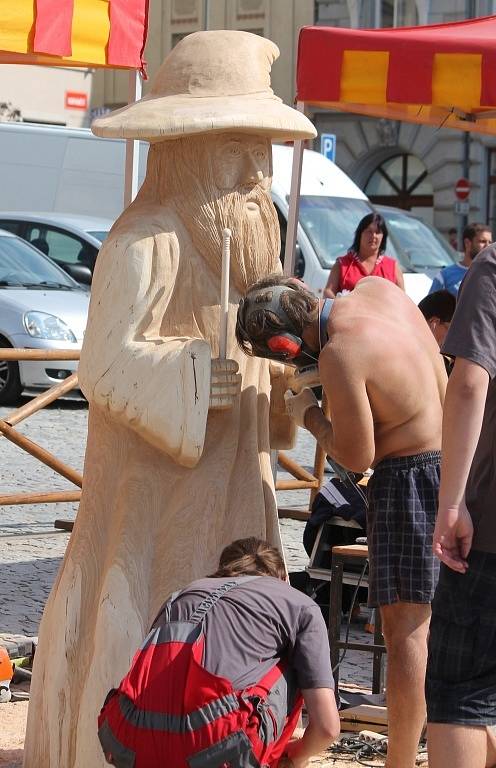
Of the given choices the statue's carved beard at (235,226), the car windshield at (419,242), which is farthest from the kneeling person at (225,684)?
the car windshield at (419,242)

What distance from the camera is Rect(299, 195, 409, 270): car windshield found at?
47.0ft

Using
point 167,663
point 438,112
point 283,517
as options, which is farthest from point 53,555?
point 167,663

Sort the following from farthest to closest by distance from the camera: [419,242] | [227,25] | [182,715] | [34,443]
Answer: [227,25] → [419,242] → [34,443] → [182,715]

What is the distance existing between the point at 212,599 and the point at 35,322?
930 centimetres

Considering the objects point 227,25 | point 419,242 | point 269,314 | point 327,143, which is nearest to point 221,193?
point 269,314

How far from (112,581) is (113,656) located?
0.20m

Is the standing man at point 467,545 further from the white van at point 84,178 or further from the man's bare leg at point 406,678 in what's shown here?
the white van at point 84,178

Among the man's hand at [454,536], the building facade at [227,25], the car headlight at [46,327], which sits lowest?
the car headlight at [46,327]

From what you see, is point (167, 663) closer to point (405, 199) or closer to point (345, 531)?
point (345, 531)

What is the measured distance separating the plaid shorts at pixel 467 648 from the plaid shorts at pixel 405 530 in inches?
29.6

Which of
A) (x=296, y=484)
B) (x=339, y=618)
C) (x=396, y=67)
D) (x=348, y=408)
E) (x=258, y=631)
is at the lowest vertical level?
(x=296, y=484)

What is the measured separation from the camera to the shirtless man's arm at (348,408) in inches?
149

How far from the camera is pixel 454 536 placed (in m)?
3.19

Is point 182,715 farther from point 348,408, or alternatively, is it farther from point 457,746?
point 348,408
